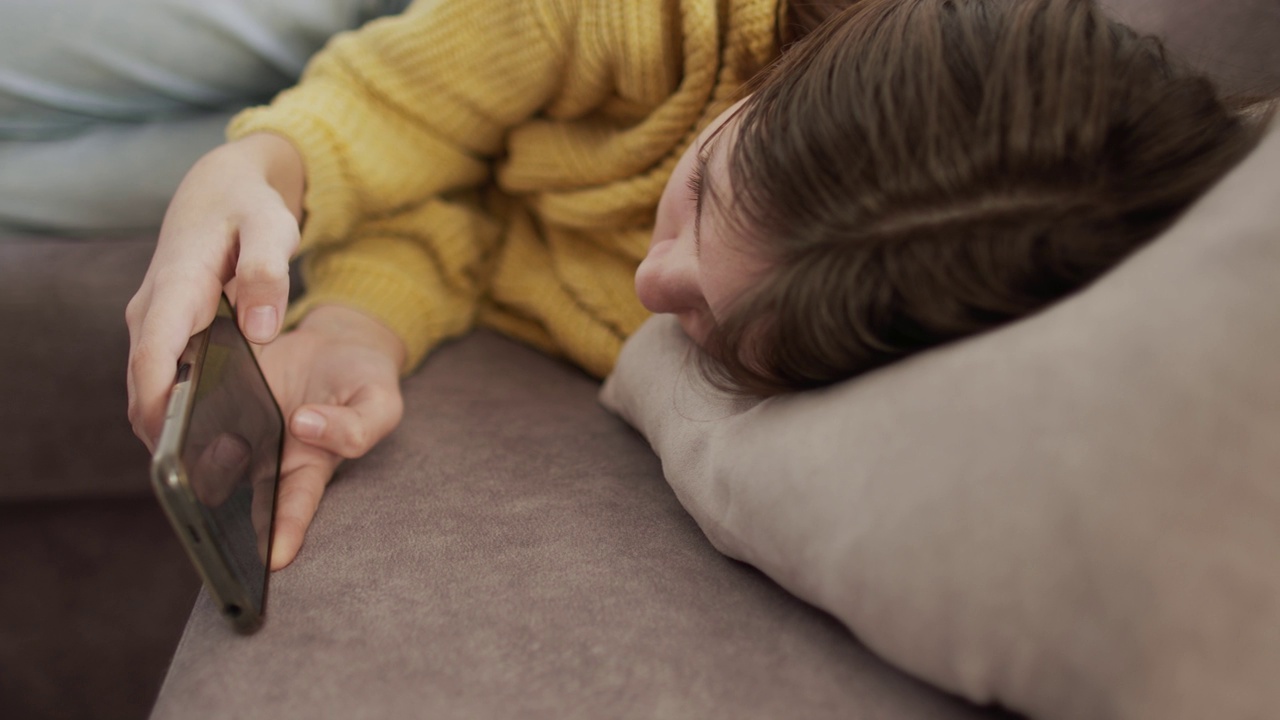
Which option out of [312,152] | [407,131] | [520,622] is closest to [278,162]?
[312,152]

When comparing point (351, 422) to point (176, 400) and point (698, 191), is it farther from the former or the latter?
point (698, 191)

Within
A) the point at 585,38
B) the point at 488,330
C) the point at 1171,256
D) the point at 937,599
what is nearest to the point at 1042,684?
the point at 937,599

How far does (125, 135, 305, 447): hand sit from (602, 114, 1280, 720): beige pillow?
0.37m

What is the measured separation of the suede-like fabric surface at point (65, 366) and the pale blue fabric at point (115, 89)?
69 millimetres

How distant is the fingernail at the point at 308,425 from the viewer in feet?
1.84

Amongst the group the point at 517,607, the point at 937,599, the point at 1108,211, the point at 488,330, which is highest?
the point at 1108,211

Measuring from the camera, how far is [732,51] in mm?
715

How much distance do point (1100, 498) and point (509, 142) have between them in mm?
715

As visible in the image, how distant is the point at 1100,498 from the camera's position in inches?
12.9

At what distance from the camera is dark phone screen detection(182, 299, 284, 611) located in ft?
1.34

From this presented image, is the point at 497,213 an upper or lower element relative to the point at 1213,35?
lower

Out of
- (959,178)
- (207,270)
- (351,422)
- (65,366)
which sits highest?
(959,178)

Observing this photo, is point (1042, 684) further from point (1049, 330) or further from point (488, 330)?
point (488, 330)

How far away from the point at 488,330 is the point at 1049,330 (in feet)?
2.24
